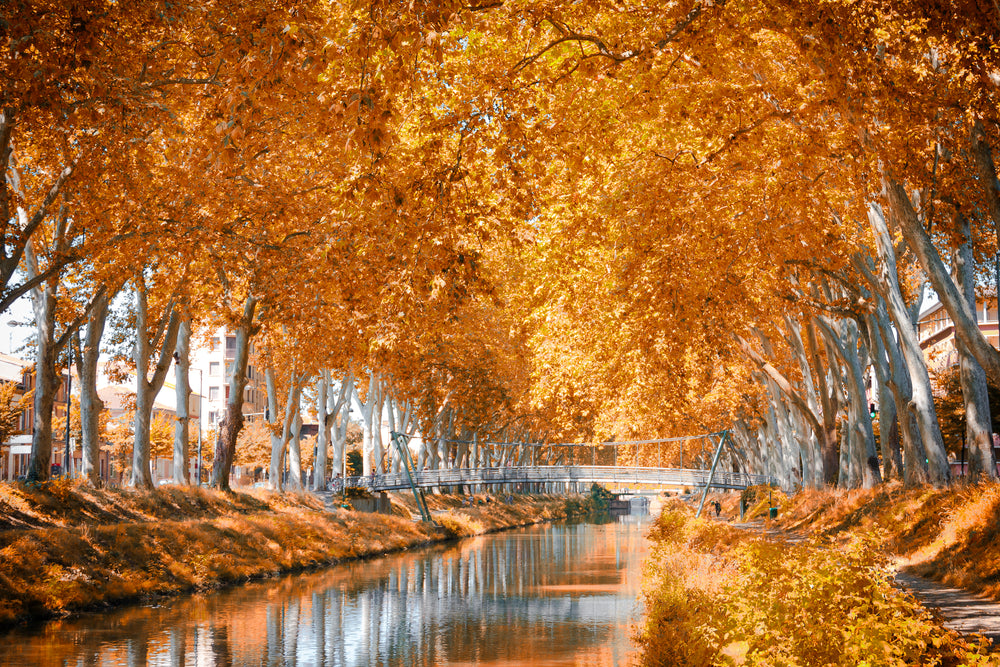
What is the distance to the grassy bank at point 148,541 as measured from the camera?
19000 millimetres

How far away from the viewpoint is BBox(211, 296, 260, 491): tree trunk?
28656 millimetres

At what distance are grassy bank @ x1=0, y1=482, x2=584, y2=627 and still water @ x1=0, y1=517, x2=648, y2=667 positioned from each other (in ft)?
2.23

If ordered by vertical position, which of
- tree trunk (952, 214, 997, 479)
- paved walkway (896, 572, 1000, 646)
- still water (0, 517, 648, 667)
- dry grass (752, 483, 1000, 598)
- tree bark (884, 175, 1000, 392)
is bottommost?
still water (0, 517, 648, 667)

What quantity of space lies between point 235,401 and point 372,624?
13.8 metres

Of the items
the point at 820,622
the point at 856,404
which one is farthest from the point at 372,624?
the point at 856,404

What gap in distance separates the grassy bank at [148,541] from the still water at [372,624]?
2.23ft

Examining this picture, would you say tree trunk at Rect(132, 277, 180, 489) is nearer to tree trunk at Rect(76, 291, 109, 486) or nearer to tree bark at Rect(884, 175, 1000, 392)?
tree trunk at Rect(76, 291, 109, 486)

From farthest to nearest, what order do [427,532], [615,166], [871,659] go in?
[427,532]
[615,166]
[871,659]

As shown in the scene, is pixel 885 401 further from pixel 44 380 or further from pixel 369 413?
pixel 369 413

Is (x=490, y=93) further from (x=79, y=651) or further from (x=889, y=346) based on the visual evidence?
(x=889, y=346)

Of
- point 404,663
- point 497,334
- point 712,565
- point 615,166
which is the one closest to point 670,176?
point 615,166

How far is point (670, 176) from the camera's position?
17.8 meters

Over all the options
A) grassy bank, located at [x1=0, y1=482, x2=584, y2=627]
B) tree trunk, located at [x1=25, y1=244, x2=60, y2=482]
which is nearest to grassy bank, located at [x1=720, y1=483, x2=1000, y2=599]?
grassy bank, located at [x1=0, y1=482, x2=584, y2=627]

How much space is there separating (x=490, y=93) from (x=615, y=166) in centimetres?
844
